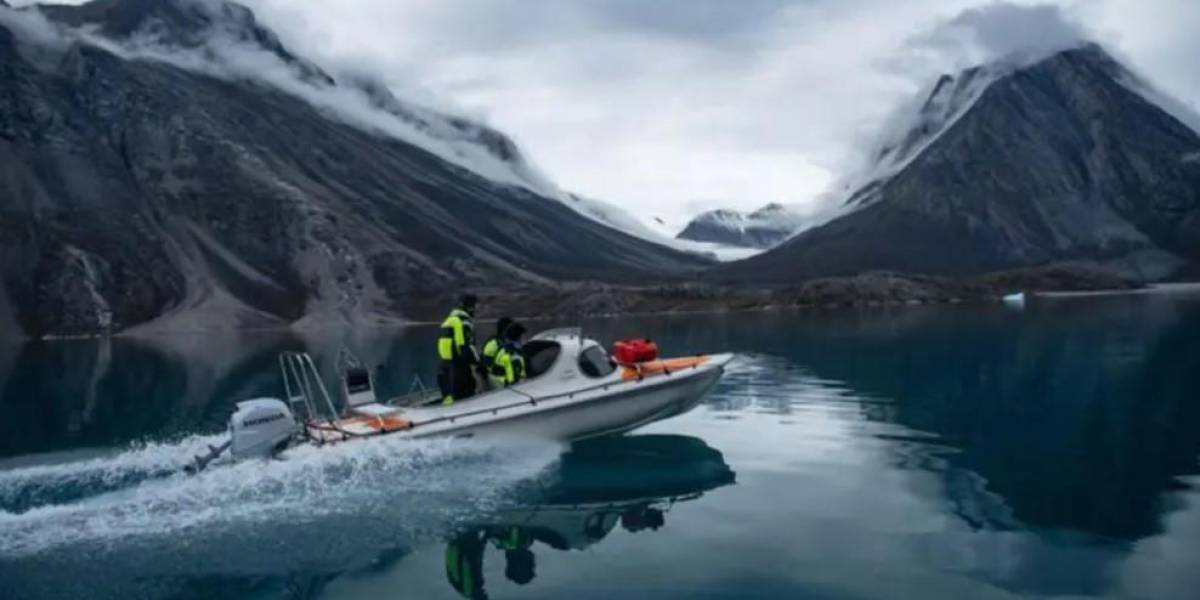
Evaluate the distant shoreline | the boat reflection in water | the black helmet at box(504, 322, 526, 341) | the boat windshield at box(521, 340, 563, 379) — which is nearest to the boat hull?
the boat reflection in water

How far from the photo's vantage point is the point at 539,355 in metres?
25.1

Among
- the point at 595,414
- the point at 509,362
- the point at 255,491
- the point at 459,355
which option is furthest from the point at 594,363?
the point at 255,491

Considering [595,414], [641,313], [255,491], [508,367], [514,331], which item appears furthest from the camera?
[641,313]

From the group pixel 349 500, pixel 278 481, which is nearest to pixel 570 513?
pixel 349 500

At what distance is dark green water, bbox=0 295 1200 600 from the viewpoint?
1506cm

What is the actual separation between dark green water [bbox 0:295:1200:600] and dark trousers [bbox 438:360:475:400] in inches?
65.7

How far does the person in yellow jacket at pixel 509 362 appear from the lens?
80.3 ft

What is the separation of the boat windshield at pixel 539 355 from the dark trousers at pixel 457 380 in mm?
1395

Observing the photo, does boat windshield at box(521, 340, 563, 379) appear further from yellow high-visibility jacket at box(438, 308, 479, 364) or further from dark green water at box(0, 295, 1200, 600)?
dark green water at box(0, 295, 1200, 600)

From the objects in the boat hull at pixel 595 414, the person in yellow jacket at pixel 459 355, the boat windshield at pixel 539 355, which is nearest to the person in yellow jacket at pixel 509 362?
the boat windshield at pixel 539 355

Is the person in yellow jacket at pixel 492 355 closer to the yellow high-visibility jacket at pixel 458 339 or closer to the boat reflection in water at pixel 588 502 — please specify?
the yellow high-visibility jacket at pixel 458 339

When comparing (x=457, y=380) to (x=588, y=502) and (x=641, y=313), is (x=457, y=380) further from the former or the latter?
(x=641, y=313)

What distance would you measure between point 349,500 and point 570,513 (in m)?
3.99

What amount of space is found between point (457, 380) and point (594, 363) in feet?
10.7
